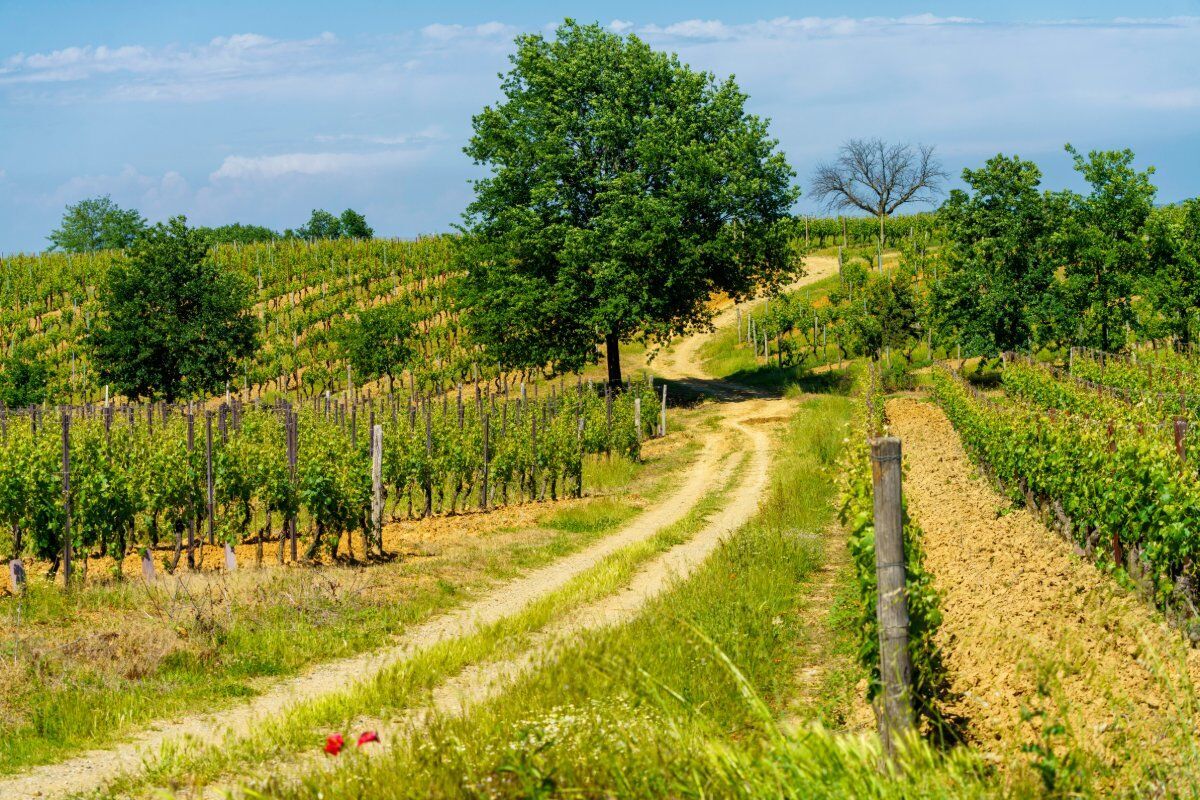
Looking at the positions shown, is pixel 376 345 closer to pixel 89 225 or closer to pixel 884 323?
pixel 884 323

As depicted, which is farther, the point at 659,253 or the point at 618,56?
the point at 618,56

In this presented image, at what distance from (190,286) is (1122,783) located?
40.1 metres

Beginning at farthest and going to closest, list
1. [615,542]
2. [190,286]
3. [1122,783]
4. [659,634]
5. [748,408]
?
[190,286], [748,408], [615,542], [659,634], [1122,783]

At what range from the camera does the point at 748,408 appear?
36781 mm

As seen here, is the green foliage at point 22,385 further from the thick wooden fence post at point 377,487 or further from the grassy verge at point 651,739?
the grassy verge at point 651,739

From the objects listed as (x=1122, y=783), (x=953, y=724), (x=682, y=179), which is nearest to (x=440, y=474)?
(x=953, y=724)

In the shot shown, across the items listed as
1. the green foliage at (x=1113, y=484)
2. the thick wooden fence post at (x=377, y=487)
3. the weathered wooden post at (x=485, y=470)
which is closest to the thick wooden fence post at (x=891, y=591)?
the green foliage at (x=1113, y=484)

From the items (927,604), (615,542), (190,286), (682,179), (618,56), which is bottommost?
(615,542)

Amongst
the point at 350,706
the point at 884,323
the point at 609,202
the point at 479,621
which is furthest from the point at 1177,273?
the point at 350,706

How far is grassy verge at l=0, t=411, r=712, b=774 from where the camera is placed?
26.4 ft

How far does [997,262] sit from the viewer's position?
1597 inches

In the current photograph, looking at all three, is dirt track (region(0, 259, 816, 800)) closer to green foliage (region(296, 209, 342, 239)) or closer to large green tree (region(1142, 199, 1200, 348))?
large green tree (region(1142, 199, 1200, 348))

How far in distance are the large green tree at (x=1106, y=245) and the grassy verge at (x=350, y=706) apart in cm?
3082

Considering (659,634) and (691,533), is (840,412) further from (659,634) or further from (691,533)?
(659,634)
